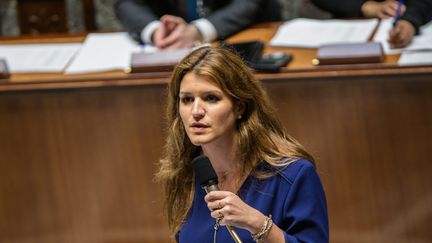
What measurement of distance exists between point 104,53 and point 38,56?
0.22m

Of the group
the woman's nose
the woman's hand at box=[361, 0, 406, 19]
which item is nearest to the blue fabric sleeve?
the woman's nose

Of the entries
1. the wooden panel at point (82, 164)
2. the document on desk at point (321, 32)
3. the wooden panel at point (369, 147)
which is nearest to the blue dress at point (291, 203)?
the wooden panel at point (369, 147)

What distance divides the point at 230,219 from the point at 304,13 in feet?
6.45

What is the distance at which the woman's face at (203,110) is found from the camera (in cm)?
166

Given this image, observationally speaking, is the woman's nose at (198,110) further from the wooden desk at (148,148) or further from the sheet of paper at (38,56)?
the sheet of paper at (38,56)

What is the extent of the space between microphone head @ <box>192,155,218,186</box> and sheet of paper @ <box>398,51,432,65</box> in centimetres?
105

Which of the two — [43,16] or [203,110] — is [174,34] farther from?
[203,110]

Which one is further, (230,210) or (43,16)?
(43,16)

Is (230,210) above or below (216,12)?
above

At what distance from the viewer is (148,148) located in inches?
104

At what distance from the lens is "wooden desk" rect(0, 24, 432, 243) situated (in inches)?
96.9

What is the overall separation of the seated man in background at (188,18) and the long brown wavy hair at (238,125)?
94cm

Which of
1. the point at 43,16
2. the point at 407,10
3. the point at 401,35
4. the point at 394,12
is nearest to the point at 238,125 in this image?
the point at 401,35

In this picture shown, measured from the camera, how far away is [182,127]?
183 centimetres
